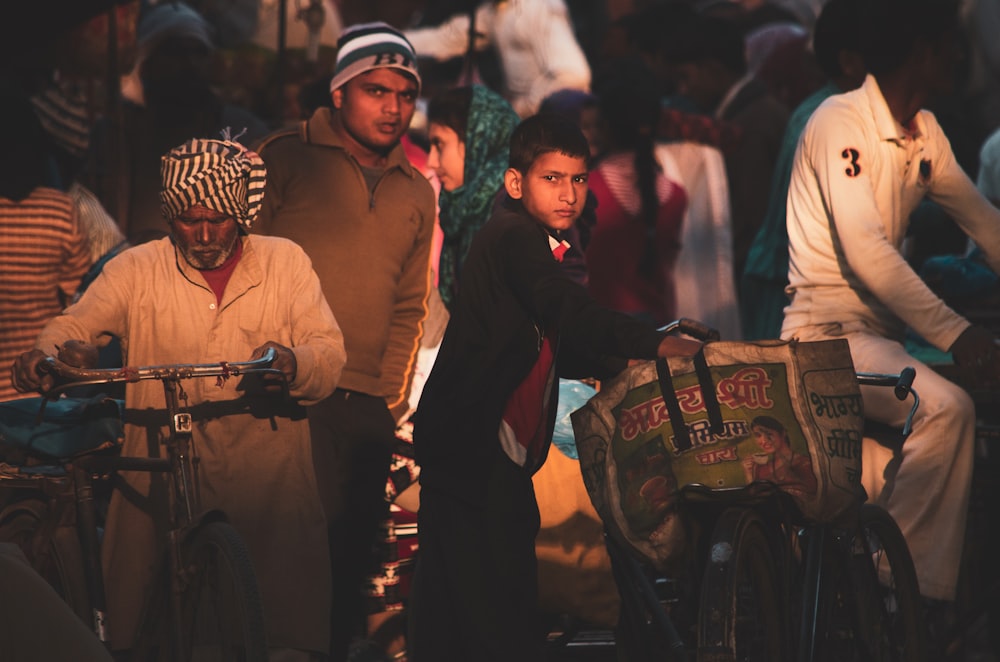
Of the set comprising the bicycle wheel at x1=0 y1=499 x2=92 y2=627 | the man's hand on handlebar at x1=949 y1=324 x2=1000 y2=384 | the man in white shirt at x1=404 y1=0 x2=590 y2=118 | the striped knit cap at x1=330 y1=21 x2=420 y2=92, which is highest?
the man in white shirt at x1=404 y1=0 x2=590 y2=118

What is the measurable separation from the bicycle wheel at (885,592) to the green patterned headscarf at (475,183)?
2611 millimetres

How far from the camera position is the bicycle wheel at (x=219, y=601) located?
6180mm

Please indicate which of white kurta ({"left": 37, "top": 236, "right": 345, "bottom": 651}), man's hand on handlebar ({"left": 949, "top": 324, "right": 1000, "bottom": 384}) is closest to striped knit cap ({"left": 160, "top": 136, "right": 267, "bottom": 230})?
white kurta ({"left": 37, "top": 236, "right": 345, "bottom": 651})

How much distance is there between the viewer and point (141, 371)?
20.4 feet

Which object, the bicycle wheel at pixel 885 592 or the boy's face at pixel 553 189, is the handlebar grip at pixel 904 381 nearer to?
the bicycle wheel at pixel 885 592

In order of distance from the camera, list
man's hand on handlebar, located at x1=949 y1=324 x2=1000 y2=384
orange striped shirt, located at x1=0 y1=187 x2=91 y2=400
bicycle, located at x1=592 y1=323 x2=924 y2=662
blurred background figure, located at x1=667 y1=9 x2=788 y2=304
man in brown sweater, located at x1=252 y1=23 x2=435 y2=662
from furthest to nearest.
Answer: blurred background figure, located at x1=667 y1=9 x2=788 y2=304 < orange striped shirt, located at x1=0 y1=187 x2=91 y2=400 < man in brown sweater, located at x1=252 y1=23 x2=435 y2=662 < man's hand on handlebar, located at x1=949 y1=324 x2=1000 y2=384 < bicycle, located at x1=592 y1=323 x2=924 y2=662

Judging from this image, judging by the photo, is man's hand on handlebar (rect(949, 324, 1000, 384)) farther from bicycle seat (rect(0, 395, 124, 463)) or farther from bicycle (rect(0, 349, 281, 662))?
bicycle seat (rect(0, 395, 124, 463))

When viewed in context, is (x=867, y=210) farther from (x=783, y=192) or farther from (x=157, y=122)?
(x=157, y=122)

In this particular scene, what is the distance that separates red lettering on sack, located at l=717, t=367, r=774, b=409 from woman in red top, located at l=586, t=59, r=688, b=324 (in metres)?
4.69

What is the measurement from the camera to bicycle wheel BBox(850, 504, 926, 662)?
22.2 feet

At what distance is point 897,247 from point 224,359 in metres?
2.83

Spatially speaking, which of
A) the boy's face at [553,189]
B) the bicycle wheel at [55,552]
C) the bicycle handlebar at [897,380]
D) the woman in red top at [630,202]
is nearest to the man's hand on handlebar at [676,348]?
the boy's face at [553,189]

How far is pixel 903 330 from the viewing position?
26.2 feet

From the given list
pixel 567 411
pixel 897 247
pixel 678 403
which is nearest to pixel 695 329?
pixel 678 403
